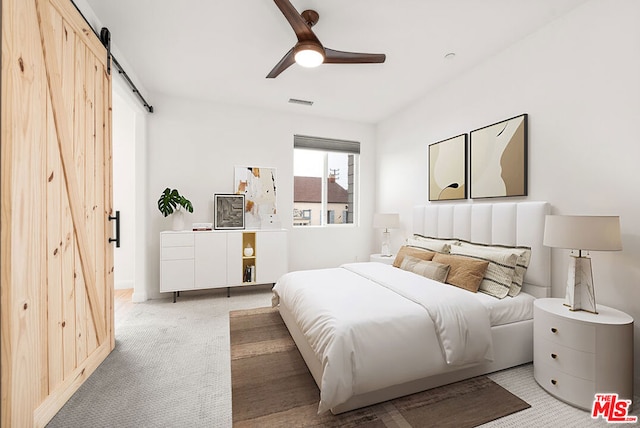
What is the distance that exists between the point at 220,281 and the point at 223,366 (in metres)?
1.80

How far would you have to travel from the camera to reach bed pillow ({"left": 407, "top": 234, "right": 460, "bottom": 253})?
10.2 ft

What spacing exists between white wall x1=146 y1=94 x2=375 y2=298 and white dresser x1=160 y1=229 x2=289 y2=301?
438 mm

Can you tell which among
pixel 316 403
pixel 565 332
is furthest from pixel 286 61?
pixel 565 332

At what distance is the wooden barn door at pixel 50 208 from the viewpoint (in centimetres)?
130

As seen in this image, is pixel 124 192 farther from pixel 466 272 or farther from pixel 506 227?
pixel 506 227

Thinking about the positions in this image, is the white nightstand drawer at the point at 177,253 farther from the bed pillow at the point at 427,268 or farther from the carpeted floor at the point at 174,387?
the bed pillow at the point at 427,268

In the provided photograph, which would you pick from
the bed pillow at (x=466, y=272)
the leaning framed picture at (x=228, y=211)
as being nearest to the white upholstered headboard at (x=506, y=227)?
the bed pillow at (x=466, y=272)

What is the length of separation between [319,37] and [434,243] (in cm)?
244

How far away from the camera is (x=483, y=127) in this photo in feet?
10.1

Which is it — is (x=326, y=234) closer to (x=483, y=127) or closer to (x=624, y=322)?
(x=483, y=127)

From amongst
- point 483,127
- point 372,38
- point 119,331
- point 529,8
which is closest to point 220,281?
point 119,331

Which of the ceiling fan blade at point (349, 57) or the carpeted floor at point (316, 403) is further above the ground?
the ceiling fan blade at point (349, 57)

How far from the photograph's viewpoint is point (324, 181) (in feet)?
16.6

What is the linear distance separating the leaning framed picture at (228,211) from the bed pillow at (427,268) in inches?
97.4
